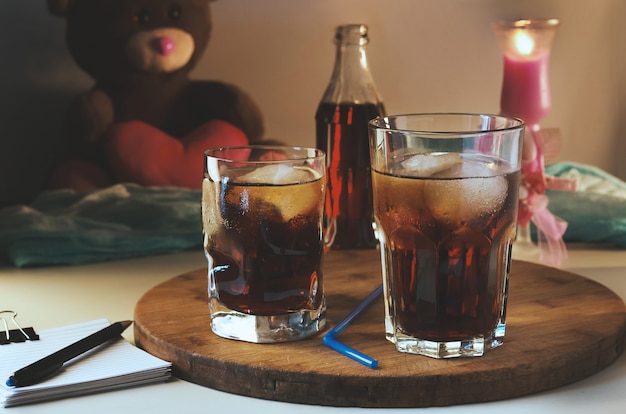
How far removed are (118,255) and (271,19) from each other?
654 millimetres

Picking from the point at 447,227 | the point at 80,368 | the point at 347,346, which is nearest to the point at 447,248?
the point at 447,227

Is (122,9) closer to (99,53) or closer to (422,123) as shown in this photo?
(99,53)

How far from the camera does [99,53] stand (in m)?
1.81

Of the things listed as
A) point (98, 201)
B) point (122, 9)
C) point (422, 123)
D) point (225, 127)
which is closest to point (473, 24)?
point (225, 127)

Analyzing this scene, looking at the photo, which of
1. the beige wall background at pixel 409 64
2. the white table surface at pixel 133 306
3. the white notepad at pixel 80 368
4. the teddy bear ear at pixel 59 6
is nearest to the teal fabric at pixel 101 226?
the white table surface at pixel 133 306

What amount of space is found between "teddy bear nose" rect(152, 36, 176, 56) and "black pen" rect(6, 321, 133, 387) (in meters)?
0.89

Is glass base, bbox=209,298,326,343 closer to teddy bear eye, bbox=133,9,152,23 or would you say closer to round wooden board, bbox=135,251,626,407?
round wooden board, bbox=135,251,626,407

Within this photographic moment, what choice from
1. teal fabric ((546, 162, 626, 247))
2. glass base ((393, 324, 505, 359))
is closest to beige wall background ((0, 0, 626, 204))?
teal fabric ((546, 162, 626, 247))

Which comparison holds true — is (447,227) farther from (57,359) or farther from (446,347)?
(57,359)

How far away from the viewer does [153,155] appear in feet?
5.94

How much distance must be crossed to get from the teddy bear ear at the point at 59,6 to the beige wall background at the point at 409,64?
0.36 feet

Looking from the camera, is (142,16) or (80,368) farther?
(142,16)

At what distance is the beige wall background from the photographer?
1.91 metres

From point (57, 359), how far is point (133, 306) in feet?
1.09
